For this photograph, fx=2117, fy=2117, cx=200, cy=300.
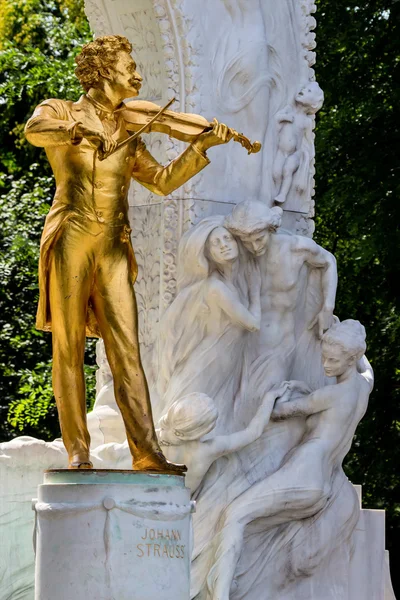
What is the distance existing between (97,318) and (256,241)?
6.53ft

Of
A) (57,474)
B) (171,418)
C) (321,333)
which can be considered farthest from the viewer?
(321,333)

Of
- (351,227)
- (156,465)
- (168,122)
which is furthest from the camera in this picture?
(351,227)

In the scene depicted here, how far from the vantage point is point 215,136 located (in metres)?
11.1

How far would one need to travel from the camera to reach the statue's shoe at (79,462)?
10.9 meters

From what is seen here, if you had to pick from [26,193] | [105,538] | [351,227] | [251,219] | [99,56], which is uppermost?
[99,56]


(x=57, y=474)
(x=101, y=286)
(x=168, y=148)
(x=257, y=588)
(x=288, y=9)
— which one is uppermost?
(x=288, y=9)

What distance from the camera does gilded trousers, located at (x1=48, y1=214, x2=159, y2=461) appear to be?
1095 centimetres

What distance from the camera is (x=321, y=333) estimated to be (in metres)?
13.2

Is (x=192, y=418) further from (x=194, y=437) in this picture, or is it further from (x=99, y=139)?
(x=99, y=139)

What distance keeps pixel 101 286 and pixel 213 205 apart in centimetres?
236

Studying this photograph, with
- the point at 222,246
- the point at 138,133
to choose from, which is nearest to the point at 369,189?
the point at 222,246

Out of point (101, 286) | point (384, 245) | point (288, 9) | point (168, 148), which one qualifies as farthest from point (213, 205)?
point (384, 245)

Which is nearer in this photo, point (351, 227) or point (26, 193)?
point (351, 227)

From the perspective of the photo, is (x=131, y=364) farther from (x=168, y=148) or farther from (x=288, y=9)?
(x=288, y=9)
